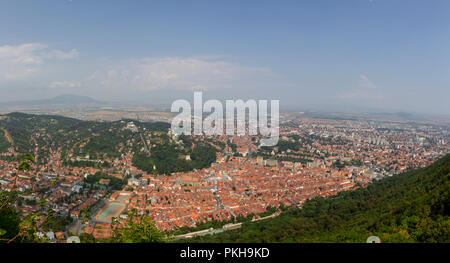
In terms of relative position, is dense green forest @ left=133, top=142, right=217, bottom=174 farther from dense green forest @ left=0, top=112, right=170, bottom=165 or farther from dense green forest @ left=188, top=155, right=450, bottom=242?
dense green forest @ left=188, top=155, right=450, bottom=242

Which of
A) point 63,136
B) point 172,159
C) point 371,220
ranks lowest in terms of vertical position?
point 172,159

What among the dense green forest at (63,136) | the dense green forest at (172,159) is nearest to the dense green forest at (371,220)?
the dense green forest at (172,159)

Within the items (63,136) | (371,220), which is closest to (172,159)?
(63,136)

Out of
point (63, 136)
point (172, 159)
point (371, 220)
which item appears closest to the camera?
point (371, 220)

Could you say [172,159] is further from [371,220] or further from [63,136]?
[371,220]

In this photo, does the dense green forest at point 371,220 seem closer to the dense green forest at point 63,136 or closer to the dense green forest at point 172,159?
the dense green forest at point 172,159

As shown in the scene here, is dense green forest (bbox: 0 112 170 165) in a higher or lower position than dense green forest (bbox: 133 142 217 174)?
higher

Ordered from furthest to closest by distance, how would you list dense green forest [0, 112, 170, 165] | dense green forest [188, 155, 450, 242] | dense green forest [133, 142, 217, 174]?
dense green forest [0, 112, 170, 165] → dense green forest [133, 142, 217, 174] → dense green forest [188, 155, 450, 242]

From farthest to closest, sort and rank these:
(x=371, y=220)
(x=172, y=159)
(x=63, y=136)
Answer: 1. (x=63, y=136)
2. (x=172, y=159)
3. (x=371, y=220)

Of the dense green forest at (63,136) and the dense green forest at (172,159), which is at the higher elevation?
the dense green forest at (63,136)

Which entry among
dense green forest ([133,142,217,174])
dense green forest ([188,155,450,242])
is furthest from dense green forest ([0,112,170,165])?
dense green forest ([188,155,450,242])
